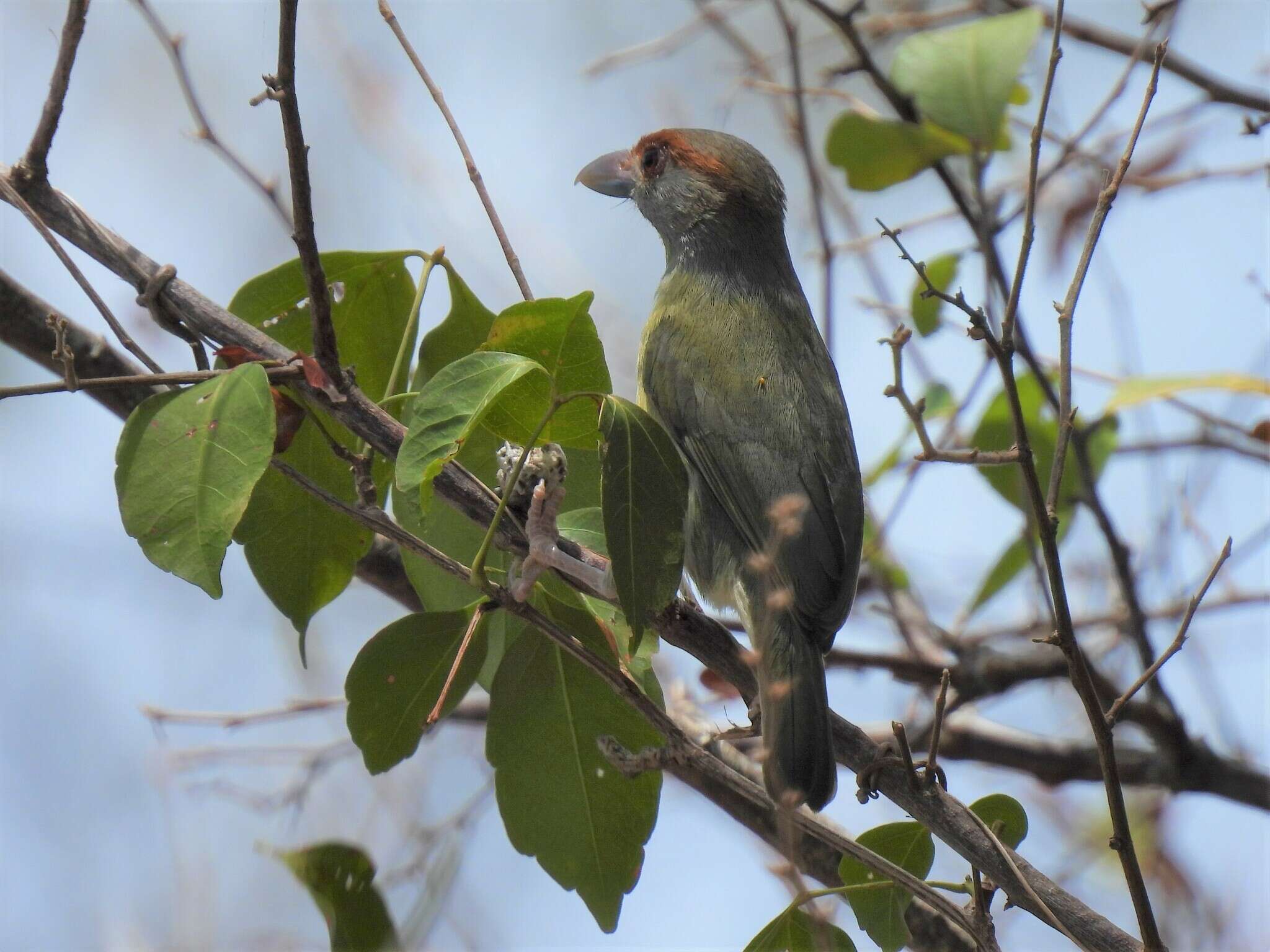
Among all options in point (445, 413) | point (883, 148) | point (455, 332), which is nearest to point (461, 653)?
point (445, 413)

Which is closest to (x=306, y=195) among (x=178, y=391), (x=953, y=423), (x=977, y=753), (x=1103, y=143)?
(x=178, y=391)

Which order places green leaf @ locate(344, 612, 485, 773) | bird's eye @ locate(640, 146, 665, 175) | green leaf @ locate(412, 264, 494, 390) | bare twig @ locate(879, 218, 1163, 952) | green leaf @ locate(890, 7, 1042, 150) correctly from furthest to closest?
bird's eye @ locate(640, 146, 665, 175) < green leaf @ locate(890, 7, 1042, 150) < green leaf @ locate(412, 264, 494, 390) < green leaf @ locate(344, 612, 485, 773) < bare twig @ locate(879, 218, 1163, 952)

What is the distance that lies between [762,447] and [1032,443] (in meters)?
0.95

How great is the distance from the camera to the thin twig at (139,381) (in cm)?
169

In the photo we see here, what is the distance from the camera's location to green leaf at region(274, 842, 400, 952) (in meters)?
2.02

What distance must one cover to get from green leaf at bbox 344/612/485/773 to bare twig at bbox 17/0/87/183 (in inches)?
40.7

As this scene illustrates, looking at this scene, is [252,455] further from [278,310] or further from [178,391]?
[278,310]

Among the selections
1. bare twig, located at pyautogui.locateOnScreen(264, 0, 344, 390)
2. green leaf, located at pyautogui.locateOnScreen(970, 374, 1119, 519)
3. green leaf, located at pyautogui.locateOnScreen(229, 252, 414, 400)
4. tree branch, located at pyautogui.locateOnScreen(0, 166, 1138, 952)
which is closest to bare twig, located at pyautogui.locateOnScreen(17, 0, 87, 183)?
tree branch, located at pyautogui.locateOnScreen(0, 166, 1138, 952)

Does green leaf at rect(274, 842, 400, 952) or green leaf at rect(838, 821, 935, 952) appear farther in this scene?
green leaf at rect(274, 842, 400, 952)

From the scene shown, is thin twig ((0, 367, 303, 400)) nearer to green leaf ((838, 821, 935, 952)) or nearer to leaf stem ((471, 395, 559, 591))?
leaf stem ((471, 395, 559, 591))

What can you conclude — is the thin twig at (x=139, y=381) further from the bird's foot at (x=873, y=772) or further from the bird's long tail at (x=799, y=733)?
the bird's foot at (x=873, y=772)

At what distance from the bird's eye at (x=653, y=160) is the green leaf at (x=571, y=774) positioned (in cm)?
189

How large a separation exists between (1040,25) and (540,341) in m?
1.66

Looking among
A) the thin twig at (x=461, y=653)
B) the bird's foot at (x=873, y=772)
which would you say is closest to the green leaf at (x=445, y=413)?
the thin twig at (x=461, y=653)
